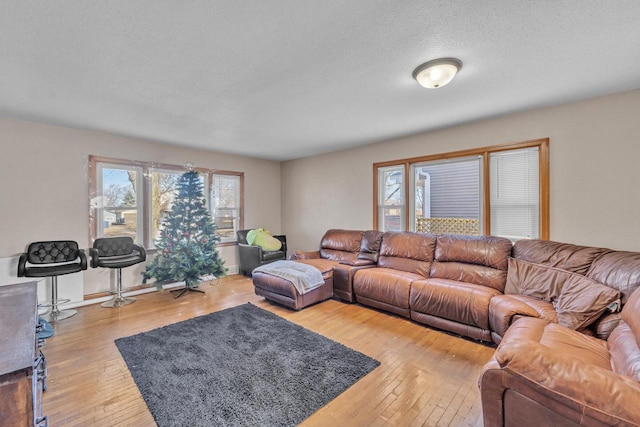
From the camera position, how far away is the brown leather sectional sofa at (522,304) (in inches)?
45.4

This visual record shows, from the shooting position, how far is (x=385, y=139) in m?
4.56

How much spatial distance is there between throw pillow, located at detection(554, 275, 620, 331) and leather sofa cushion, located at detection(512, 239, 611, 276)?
25 centimetres

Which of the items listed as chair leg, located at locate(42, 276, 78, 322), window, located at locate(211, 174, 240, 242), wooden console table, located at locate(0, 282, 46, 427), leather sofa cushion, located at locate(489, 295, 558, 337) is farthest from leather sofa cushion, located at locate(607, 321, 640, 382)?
window, located at locate(211, 174, 240, 242)

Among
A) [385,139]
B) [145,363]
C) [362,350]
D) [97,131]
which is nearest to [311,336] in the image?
[362,350]

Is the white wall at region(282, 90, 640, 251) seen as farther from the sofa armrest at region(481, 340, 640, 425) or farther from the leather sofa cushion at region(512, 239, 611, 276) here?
the sofa armrest at region(481, 340, 640, 425)

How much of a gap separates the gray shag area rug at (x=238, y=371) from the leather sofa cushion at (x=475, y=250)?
72.5 inches

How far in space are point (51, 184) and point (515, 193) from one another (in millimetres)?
6183

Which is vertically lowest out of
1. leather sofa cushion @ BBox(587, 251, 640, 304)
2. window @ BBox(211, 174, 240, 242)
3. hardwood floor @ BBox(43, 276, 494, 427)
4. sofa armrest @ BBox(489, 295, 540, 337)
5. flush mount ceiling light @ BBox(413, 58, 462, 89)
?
hardwood floor @ BBox(43, 276, 494, 427)

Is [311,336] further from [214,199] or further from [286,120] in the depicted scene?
[214,199]

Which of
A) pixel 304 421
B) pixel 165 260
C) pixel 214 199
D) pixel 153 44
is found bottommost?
pixel 304 421

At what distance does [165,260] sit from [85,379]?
7.44 ft

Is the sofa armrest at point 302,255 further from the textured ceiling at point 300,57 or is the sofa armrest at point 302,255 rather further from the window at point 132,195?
the textured ceiling at point 300,57

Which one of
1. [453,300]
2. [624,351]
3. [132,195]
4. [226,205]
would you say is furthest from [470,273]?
[132,195]

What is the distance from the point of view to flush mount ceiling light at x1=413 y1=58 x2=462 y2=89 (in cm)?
213
